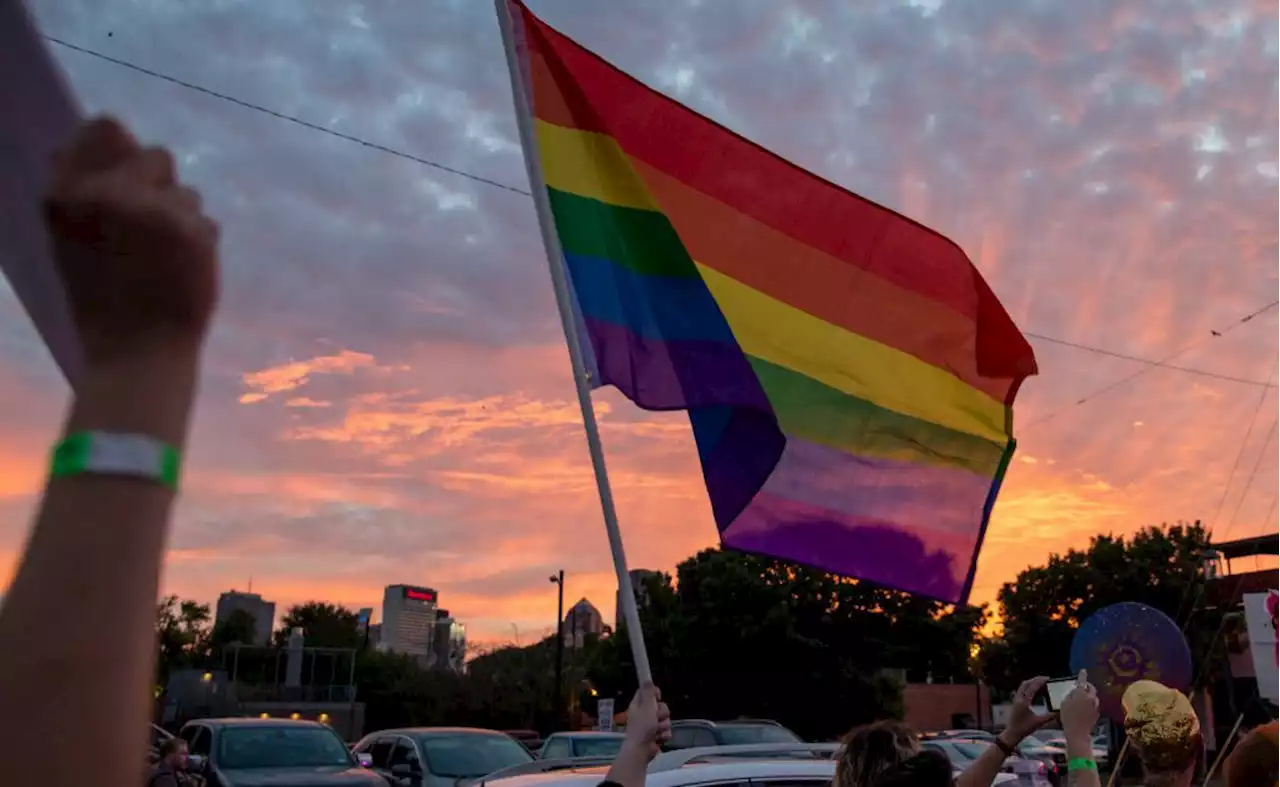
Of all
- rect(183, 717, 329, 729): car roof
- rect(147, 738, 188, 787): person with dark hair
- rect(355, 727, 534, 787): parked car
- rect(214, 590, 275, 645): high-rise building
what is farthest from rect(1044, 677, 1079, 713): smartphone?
rect(214, 590, 275, 645): high-rise building

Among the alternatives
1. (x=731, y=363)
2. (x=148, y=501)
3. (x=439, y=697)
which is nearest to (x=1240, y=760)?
(x=731, y=363)

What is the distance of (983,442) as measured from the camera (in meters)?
4.99

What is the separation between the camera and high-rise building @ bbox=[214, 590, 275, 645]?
302 ft

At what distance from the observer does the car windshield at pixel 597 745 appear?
49.2 ft

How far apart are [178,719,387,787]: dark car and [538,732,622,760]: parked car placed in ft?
11.7

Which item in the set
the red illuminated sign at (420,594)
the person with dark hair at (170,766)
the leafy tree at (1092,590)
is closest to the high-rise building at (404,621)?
the red illuminated sign at (420,594)

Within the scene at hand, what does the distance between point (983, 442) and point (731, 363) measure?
130cm

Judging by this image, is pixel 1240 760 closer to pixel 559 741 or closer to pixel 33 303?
pixel 33 303

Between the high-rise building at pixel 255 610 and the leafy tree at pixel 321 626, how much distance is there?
129 inches

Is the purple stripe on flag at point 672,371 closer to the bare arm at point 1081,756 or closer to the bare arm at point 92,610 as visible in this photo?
the bare arm at point 1081,756

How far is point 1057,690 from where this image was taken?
400cm

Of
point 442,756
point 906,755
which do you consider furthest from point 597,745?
point 906,755

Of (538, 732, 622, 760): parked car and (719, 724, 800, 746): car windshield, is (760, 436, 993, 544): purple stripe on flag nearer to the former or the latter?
(538, 732, 622, 760): parked car

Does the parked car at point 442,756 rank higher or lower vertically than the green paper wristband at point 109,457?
lower
